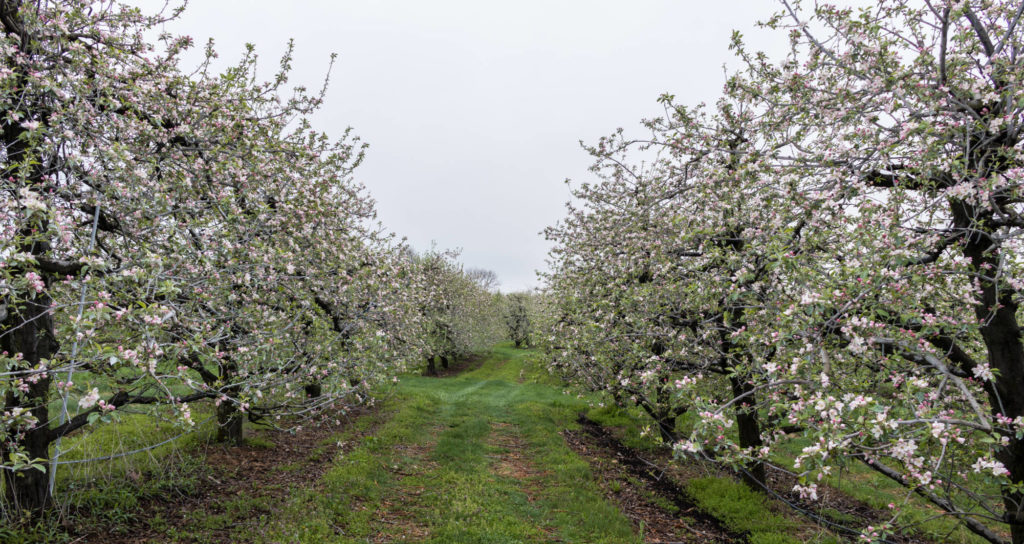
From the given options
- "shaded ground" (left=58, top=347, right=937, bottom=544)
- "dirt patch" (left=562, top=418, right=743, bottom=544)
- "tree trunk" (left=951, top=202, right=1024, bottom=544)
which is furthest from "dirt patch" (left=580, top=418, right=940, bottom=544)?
"tree trunk" (left=951, top=202, right=1024, bottom=544)

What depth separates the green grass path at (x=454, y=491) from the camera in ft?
27.1

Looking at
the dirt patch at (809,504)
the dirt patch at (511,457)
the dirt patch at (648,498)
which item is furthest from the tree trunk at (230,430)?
the dirt patch at (809,504)

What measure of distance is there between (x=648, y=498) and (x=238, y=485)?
9215 mm

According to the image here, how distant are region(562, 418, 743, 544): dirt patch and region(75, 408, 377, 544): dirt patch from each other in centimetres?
697

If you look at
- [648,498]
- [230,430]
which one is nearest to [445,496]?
[648,498]

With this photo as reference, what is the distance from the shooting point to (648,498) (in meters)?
11.1

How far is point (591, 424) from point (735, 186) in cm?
1328

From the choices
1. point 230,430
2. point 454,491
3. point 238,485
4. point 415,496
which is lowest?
point 415,496

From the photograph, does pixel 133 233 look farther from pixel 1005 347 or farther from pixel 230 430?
pixel 1005 347

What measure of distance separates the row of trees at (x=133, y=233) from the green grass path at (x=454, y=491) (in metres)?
2.13

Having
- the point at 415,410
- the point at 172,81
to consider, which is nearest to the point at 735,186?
the point at 172,81

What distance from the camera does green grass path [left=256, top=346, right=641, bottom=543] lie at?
825cm

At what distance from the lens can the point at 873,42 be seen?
251 inches

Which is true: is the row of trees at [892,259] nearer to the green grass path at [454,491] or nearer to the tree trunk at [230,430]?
the green grass path at [454,491]
